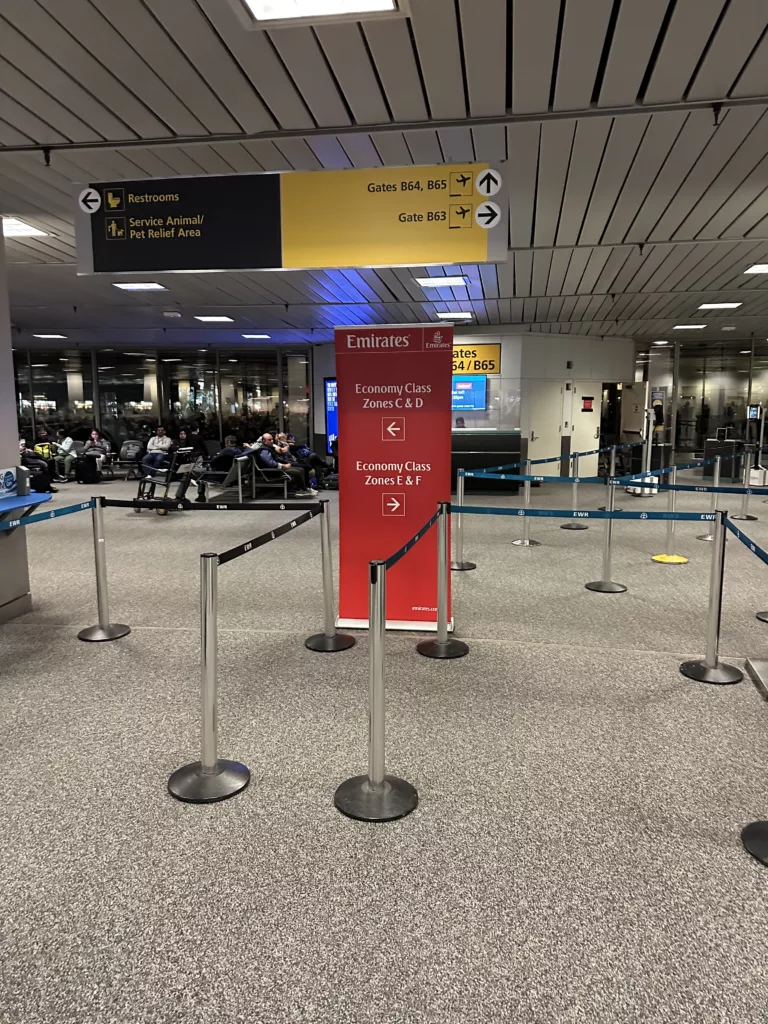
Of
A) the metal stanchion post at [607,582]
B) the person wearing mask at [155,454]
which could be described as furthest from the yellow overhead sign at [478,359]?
the metal stanchion post at [607,582]

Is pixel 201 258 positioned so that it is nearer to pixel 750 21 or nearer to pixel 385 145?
pixel 385 145

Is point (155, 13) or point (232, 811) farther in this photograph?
point (155, 13)

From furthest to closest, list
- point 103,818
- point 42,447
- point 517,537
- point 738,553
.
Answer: point 42,447
point 517,537
point 738,553
point 103,818

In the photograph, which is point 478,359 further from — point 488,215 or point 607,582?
point 488,215

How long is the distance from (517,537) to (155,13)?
6.82 metres

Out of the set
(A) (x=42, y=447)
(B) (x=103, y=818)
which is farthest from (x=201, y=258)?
(A) (x=42, y=447)

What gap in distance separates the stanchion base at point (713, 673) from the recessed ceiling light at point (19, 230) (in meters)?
6.89

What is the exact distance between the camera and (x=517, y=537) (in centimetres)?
877

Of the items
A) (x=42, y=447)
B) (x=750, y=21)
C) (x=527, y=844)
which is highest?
(x=750, y=21)

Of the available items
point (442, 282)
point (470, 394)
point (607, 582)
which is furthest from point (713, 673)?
point (470, 394)

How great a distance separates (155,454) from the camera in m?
12.3

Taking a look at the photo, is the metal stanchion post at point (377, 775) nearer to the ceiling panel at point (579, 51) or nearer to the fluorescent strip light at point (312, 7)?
the fluorescent strip light at point (312, 7)

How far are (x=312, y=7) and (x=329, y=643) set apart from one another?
3585 mm

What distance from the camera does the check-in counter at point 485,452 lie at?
13.9m
